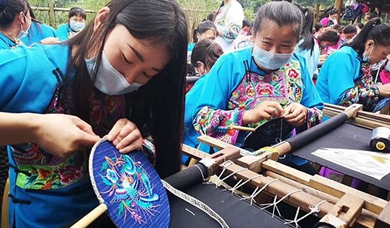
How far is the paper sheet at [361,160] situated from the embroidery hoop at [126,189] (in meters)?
0.72

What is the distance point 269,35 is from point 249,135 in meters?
0.47

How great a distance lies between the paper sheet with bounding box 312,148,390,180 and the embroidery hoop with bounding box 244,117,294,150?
0.72ft

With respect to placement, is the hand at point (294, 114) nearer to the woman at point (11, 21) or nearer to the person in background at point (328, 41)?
the woman at point (11, 21)

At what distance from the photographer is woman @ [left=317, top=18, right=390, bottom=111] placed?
7.63 feet

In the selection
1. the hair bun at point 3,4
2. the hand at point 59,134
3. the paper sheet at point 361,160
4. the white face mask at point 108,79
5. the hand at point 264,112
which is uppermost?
the hair bun at point 3,4

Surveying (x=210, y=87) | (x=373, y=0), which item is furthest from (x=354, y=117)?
(x=373, y=0)

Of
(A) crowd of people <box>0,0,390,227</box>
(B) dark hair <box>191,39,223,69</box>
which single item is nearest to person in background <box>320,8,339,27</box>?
(B) dark hair <box>191,39,223,69</box>

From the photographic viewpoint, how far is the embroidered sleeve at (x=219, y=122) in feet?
4.65

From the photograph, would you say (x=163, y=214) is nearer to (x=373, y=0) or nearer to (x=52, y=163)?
(x=52, y=163)

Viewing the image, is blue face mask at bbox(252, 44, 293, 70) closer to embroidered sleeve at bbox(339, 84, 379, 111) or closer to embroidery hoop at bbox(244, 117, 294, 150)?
embroidery hoop at bbox(244, 117, 294, 150)

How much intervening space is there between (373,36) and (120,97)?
2.15 meters

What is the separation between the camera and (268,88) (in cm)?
154

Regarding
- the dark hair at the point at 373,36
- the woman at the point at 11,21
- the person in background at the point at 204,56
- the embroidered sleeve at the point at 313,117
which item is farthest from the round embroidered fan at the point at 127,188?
the dark hair at the point at 373,36

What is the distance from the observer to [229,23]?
4055mm
